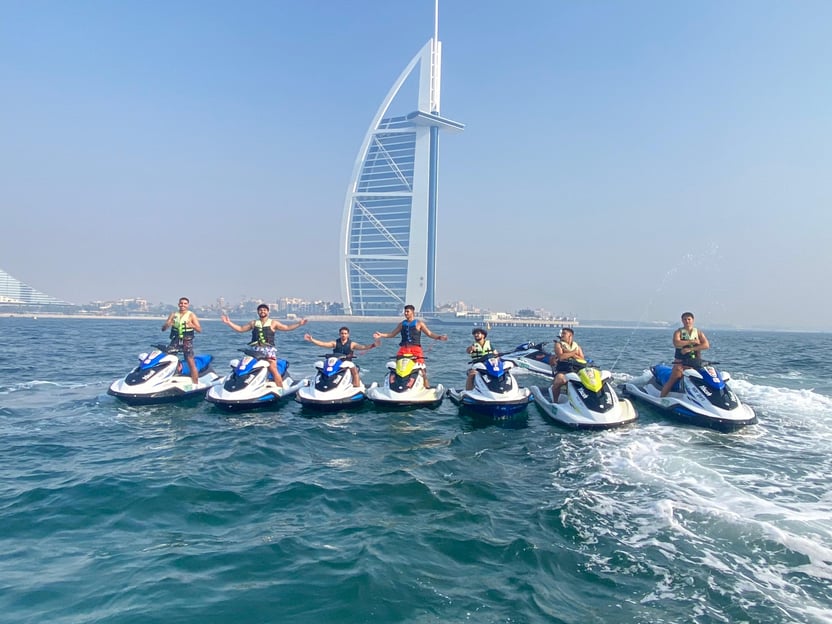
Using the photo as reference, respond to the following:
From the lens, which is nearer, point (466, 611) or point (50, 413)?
point (466, 611)

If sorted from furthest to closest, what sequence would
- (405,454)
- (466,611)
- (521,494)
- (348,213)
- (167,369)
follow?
(348,213) → (167,369) → (405,454) → (521,494) → (466,611)

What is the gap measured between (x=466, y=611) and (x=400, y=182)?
364ft

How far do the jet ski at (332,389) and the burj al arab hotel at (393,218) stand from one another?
96.2m

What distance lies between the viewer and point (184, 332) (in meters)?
11.9

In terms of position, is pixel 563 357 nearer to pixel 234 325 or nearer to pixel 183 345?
pixel 234 325

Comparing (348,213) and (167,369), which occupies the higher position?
(348,213)

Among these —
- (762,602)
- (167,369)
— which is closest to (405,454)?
(762,602)

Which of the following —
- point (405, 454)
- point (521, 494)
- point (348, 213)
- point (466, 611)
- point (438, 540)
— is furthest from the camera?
point (348, 213)

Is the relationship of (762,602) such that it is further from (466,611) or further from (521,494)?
(521,494)

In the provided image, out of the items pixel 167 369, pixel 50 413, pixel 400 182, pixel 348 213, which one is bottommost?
pixel 50 413

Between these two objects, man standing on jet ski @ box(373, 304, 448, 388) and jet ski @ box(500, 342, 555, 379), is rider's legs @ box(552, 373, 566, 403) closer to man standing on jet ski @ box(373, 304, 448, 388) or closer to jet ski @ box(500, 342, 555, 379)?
man standing on jet ski @ box(373, 304, 448, 388)

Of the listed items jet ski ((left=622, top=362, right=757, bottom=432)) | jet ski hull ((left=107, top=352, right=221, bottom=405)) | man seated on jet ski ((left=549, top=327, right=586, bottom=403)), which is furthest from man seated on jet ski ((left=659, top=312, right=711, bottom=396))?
jet ski hull ((left=107, top=352, right=221, bottom=405))

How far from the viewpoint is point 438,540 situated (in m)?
4.78

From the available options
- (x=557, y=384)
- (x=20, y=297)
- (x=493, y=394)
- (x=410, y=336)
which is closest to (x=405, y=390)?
(x=410, y=336)
